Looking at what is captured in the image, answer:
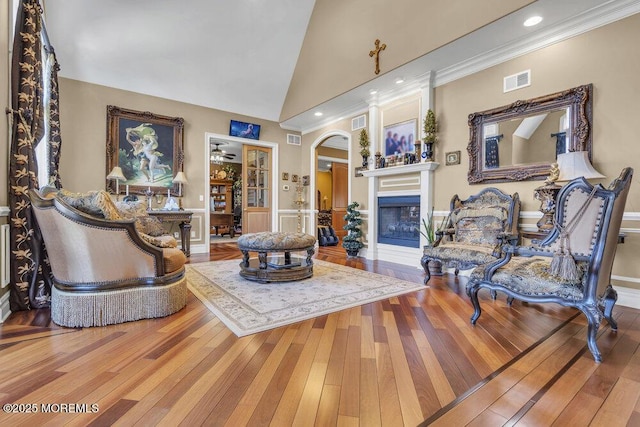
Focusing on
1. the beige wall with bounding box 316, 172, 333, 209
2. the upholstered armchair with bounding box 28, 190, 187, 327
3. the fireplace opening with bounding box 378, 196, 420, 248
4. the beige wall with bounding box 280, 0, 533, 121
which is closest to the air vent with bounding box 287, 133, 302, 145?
the beige wall with bounding box 280, 0, 533, 121

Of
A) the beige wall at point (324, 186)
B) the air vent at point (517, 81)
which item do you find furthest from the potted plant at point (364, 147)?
the beige wall at point (324, 186)

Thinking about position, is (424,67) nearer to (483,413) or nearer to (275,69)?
(275,69)

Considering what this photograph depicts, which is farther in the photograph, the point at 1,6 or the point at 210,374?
the point at 1,6

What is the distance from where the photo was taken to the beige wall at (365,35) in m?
3.52

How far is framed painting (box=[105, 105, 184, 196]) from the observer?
533 centimetres

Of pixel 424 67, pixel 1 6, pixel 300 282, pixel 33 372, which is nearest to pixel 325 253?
pixel 300 282

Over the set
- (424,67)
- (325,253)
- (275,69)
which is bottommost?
(325,253)

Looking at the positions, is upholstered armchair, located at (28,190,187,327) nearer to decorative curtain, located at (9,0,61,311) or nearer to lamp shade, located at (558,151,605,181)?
decorative curtain, located at (9,0,61,311)

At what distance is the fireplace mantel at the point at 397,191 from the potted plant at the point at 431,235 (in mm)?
113

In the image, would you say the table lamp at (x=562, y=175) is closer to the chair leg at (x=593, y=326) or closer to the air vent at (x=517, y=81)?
the air vent at (x=517, y=81)

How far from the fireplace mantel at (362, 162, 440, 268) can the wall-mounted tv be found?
112 inches

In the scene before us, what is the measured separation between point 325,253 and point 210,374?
15.0 feet

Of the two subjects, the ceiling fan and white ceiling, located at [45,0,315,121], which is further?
the ceiling fan

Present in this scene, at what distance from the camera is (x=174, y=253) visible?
2.64 m
